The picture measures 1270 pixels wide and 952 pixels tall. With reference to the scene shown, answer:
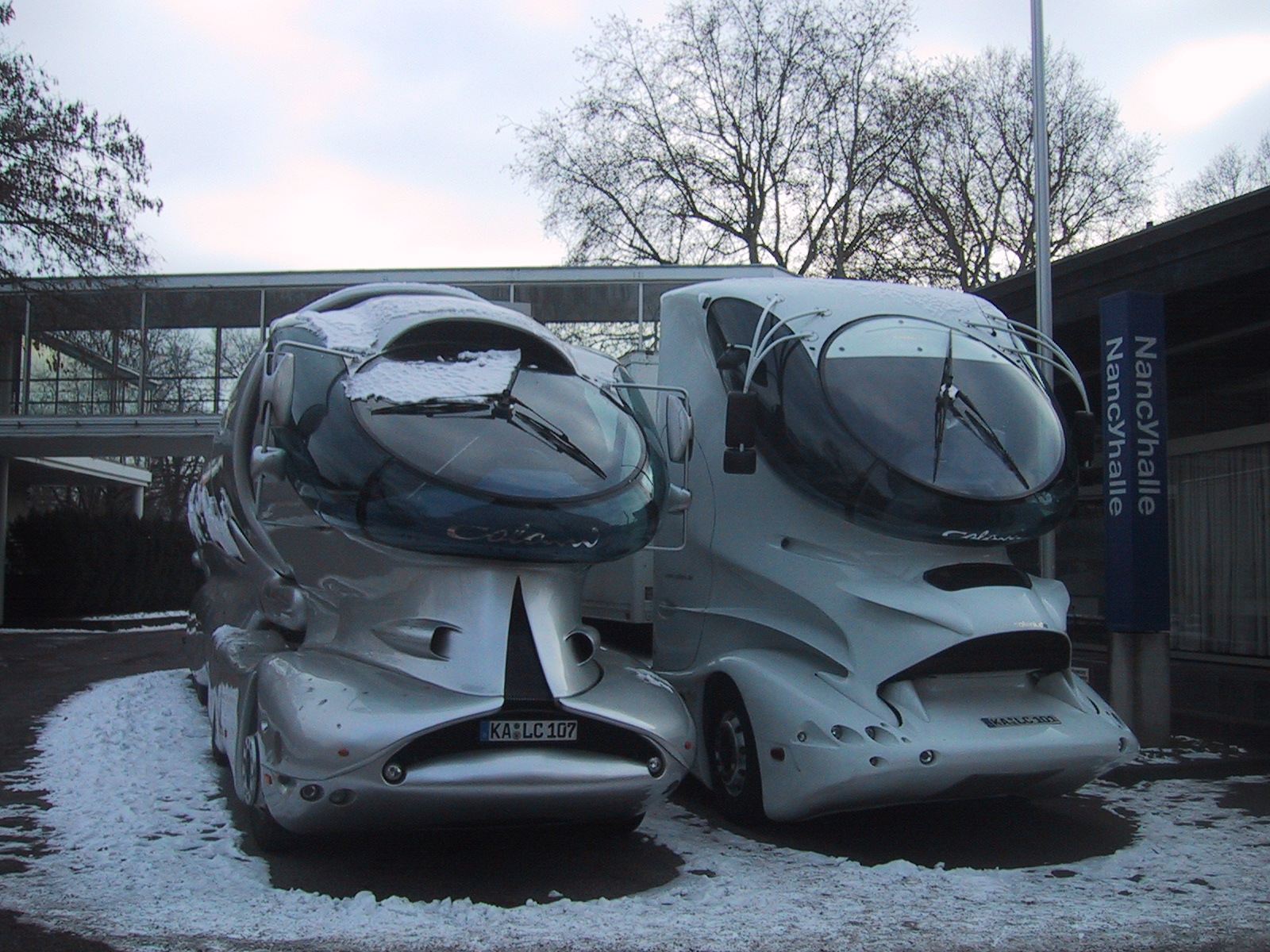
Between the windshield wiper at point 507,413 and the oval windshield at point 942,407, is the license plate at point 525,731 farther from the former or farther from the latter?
the oval windshield at point 942,407

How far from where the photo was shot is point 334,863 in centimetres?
600

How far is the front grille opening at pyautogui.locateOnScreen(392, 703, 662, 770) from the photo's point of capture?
5414mm

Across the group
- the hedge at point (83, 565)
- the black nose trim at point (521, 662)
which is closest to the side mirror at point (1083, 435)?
the black nose trim at point (521, 662)

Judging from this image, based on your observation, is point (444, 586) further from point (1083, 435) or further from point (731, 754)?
point (1083, 435)

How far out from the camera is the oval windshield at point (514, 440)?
591cm

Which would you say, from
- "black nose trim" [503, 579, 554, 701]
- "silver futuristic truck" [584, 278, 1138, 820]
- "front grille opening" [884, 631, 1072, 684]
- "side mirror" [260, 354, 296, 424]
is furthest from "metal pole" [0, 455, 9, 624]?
"front grille opening" [884, 631, 1072, 684]

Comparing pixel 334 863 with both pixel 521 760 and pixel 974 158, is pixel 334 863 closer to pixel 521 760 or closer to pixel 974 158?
pixel 521 760

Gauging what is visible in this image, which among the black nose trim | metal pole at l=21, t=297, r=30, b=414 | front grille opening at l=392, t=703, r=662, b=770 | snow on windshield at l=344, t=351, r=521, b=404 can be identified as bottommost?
front grille opening at l=392, t=703, r=662, b=770

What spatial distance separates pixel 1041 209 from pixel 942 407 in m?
6.06

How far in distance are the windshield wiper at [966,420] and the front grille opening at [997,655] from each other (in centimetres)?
96

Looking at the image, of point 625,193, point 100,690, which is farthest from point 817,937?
point 625,193

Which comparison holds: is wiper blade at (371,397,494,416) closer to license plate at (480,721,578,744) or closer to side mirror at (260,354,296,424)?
side mirror at (260,354,296,424)

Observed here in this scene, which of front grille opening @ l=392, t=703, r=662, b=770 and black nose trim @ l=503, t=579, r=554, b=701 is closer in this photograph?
front grille opening @ l=392, t=703, r=662, b=770

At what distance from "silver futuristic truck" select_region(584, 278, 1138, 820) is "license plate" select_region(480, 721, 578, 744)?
151 centimetres
